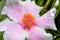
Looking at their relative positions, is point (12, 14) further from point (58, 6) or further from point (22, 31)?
point (58, 6)

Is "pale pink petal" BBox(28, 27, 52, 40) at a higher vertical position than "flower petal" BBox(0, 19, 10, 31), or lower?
lower

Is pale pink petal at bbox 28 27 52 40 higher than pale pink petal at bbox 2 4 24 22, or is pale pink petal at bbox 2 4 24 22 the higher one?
pale pink petal at bbox 2 4 24 22

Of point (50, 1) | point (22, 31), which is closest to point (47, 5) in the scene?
point (50, 1)

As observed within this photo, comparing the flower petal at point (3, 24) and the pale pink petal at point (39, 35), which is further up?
the flower petal at point (3, 24)

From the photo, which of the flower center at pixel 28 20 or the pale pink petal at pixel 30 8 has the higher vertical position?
the pale pink petal at pixel 30 8
